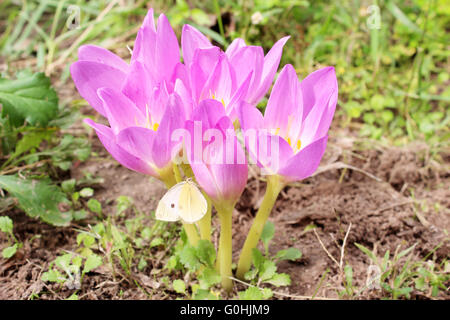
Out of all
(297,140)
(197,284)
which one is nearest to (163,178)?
(297,140)

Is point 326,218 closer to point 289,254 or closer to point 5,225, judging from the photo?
point 289,254

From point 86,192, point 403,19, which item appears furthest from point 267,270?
point 403,19

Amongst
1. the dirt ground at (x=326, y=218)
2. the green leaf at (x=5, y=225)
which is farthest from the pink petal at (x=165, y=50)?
the green leaf at (x=5, y=225)

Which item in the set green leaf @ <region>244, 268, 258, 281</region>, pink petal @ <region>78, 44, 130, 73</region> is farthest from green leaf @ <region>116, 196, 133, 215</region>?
pink petal @ <region>78, 44, 130, 73</region>

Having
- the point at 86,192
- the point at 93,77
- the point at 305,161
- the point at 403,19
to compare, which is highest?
the point at 403,19

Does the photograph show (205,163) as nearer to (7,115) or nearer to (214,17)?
(7,115)

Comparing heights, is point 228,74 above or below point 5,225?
above
